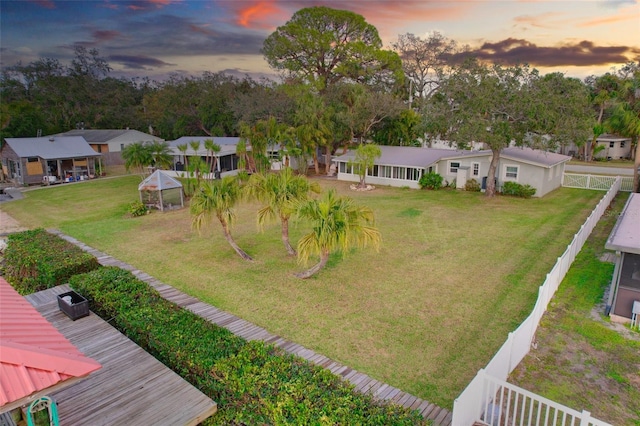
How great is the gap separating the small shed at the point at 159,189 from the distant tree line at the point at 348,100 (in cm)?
1037

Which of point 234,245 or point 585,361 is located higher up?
point 234,245

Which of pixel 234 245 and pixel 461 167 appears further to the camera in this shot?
pixel 461 167

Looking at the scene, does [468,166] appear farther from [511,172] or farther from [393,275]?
[393,275]

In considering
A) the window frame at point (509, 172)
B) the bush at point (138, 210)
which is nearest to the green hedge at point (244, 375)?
the bush at point (138, 210)

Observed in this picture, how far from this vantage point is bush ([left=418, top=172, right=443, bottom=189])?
2541 centimetres

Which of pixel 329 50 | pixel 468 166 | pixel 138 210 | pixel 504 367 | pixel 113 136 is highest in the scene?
pixel 329 50

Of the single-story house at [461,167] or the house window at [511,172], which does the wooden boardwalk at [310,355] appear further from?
the house window at [511,172]

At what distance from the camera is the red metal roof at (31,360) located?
3.34 m

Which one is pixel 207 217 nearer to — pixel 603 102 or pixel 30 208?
pixel 30 208

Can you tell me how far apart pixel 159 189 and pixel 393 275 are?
13.8 metres

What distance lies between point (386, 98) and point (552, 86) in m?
12.5

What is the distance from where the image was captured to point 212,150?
2864 cm

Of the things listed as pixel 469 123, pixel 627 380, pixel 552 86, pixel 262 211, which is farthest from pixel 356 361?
pixel 552 86

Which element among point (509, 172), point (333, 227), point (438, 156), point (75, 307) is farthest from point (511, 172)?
point (75, 307)
